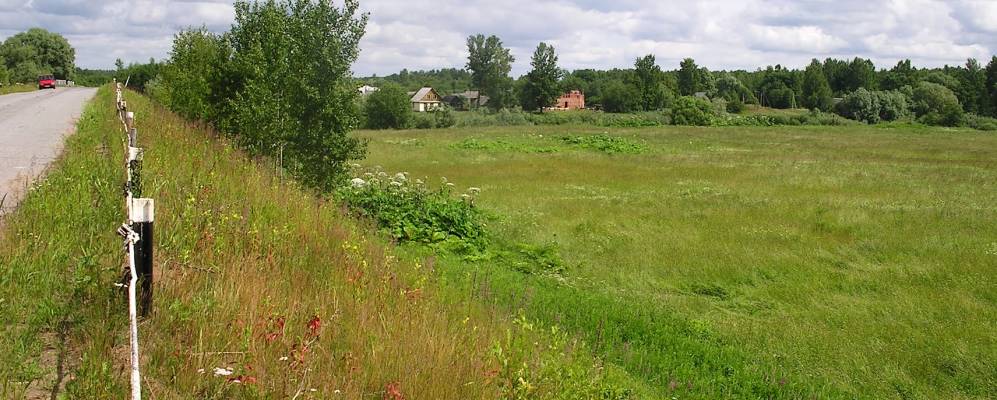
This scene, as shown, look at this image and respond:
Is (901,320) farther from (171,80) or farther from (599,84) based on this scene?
(599,84)

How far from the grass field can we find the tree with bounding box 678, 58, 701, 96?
267ft

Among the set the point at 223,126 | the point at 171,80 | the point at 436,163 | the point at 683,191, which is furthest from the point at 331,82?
the point at 436,163

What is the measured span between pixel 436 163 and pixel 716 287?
1942 cm

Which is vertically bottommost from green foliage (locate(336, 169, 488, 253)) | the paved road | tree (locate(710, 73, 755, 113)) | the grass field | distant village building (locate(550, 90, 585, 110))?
the grass field

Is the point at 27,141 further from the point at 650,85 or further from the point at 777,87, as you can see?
the point at 777,87

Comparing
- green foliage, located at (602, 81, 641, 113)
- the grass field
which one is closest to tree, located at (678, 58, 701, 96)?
green foliage, located at (602, 81, 641, 113)

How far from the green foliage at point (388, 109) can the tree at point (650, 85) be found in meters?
35.5

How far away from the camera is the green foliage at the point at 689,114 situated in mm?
68000

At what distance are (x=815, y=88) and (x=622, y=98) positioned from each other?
110 feet

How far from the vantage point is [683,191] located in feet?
73.5

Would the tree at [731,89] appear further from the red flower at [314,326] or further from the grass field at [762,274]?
the red flower at [314,326]

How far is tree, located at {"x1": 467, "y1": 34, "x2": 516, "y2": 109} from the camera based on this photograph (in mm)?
106625

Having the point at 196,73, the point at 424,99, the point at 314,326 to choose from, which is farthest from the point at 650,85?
the point at 314,326

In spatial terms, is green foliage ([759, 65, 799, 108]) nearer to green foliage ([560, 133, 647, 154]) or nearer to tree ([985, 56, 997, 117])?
tree ([985, 56, 997, 117])
